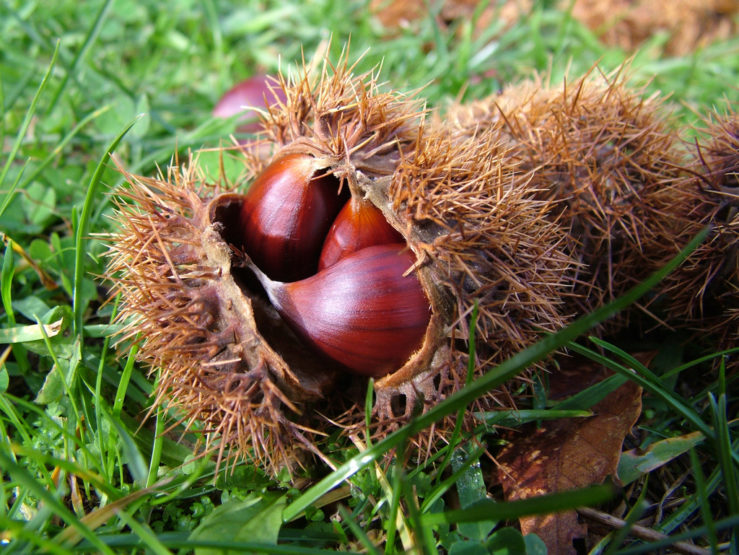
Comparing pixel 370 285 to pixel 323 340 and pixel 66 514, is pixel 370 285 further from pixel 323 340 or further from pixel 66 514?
pixel 66 514

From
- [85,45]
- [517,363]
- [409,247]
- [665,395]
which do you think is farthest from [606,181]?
[85,45]

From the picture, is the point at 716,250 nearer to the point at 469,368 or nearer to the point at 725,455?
the point at 725,455

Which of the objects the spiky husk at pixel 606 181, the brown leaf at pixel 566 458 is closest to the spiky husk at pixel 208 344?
the brown leaf at pixel 566 458

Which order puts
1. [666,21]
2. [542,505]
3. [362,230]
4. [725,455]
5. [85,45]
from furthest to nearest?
[666,21], [85,45], [362,230], [725,455], [542,505]

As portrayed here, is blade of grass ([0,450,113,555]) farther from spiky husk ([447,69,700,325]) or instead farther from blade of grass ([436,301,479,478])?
spiky husk ([447,69,700,325])

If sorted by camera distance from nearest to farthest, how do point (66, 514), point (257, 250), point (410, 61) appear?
point (66, 514) < point (257, 250) < point (410, 61)

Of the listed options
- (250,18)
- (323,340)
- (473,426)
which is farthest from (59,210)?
(250,18)

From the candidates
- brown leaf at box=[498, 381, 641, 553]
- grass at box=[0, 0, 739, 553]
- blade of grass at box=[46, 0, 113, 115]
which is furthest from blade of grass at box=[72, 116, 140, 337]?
brown leaf at box=[498, 381, 641, 553]
